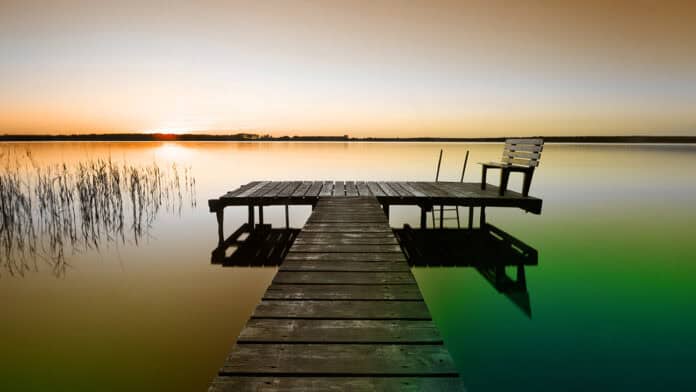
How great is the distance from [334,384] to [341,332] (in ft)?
1.92

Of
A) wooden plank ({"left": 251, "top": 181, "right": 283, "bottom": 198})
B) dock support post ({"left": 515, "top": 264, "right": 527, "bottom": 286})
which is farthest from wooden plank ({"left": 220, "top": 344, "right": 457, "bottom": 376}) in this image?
wooden plank ({"left": 251, "top": 181, "right": 283, "bottom": 198})

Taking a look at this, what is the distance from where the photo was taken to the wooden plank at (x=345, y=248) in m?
4.85

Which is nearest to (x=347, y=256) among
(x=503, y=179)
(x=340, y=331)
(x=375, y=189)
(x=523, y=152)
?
(x=340, y=331)

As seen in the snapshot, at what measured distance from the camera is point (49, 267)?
25.0ft

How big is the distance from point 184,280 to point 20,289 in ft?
8.21

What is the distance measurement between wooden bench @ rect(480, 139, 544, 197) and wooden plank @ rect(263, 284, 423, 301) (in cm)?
570

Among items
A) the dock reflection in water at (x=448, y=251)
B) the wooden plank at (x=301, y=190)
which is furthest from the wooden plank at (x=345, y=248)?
the wooden plank at (x=301, y=190)

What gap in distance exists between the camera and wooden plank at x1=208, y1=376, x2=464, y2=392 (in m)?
2.11

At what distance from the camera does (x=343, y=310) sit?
3107mm

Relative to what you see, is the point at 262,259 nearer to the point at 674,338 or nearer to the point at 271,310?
the point at 271,310

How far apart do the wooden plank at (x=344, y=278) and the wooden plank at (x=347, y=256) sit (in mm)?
466

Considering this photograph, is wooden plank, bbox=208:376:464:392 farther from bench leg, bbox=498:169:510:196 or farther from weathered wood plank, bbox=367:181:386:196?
bench leg, bbox=498:169:510:196

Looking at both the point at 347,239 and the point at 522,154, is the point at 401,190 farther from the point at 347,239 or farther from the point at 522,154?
the point at 347,239

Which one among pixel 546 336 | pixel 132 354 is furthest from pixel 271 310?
pixel 546 336
